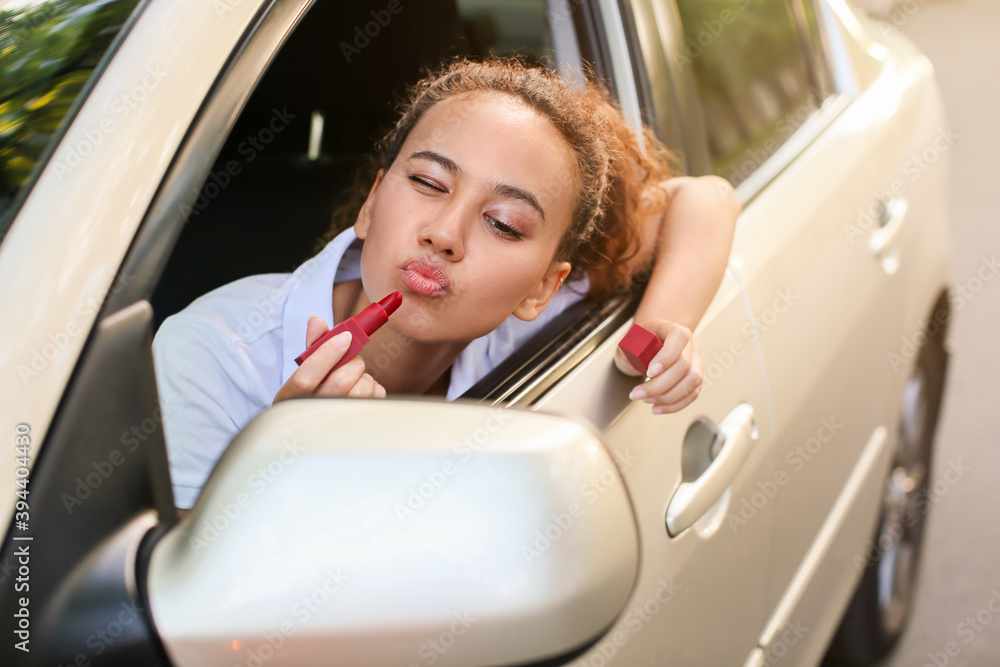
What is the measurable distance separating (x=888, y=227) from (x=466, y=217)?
130 centimetres

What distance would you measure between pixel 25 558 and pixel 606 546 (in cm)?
49

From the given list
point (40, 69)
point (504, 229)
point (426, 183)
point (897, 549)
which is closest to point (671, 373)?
point (504, 229)

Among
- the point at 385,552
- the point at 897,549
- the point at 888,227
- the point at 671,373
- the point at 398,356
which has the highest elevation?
the point at 385,552

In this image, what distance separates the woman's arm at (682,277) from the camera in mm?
1266

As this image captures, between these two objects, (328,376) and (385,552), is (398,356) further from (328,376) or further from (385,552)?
(385,552)

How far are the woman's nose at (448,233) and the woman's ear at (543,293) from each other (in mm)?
240

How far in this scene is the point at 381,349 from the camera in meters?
1.26

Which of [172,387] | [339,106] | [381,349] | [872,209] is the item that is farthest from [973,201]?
[172,387]

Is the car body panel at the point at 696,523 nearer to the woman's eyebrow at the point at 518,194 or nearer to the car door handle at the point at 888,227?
the woman's eyebrow at the point at 518,194

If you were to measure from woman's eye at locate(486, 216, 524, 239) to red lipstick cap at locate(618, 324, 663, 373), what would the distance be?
0.21 m

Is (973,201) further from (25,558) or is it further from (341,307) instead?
(25,558)

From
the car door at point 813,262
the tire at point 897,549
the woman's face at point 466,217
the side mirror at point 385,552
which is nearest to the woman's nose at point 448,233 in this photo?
the woman's face at point 466,217

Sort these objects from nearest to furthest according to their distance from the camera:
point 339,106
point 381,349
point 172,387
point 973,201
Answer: point 172,387 < point 381,349 < point 339,106 < point 973,201

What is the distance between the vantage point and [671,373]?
4.12 ft
